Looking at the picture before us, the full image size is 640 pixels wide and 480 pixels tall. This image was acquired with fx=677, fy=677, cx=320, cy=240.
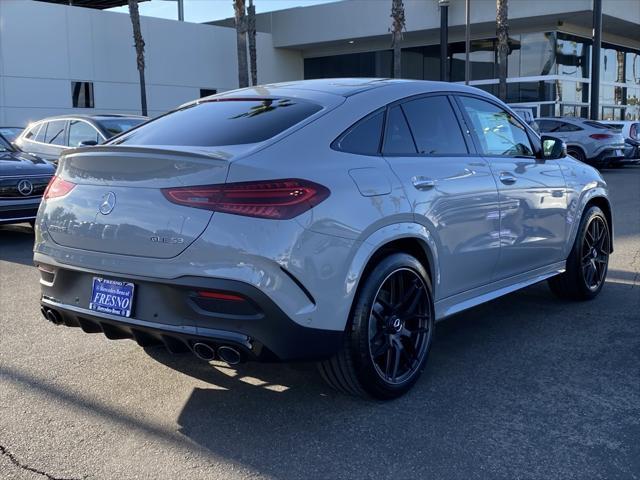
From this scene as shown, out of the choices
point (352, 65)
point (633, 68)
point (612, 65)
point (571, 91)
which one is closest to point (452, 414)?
point (571, 91)

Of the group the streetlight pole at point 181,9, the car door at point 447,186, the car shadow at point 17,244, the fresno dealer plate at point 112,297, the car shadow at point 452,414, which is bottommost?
the car shadow at point 452,414

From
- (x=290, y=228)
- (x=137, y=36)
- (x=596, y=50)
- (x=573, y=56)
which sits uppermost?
(x=137, y=36)

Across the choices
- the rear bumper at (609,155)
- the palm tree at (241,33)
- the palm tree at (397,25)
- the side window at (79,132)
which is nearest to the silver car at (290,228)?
the side window at (79,132)

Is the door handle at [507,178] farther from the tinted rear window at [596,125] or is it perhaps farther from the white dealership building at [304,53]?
the white dealership building at [304,53]

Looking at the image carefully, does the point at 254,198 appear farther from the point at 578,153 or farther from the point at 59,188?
the point at 578,153

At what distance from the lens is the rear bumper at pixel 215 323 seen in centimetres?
317

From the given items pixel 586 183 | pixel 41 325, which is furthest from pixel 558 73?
pixel 41 325

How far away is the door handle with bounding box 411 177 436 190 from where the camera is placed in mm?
3908

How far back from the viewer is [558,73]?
107ft

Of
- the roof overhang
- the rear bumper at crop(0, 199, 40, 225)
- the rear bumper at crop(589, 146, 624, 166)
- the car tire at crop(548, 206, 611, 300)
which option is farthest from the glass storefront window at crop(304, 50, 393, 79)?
the car tire at crop(548, 206, 611, 300)

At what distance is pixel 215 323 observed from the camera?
3211 millimetres

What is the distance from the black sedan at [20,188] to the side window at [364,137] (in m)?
6.41

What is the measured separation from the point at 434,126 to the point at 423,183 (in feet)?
1.92

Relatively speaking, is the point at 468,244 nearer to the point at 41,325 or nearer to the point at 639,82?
the point at 41,325
